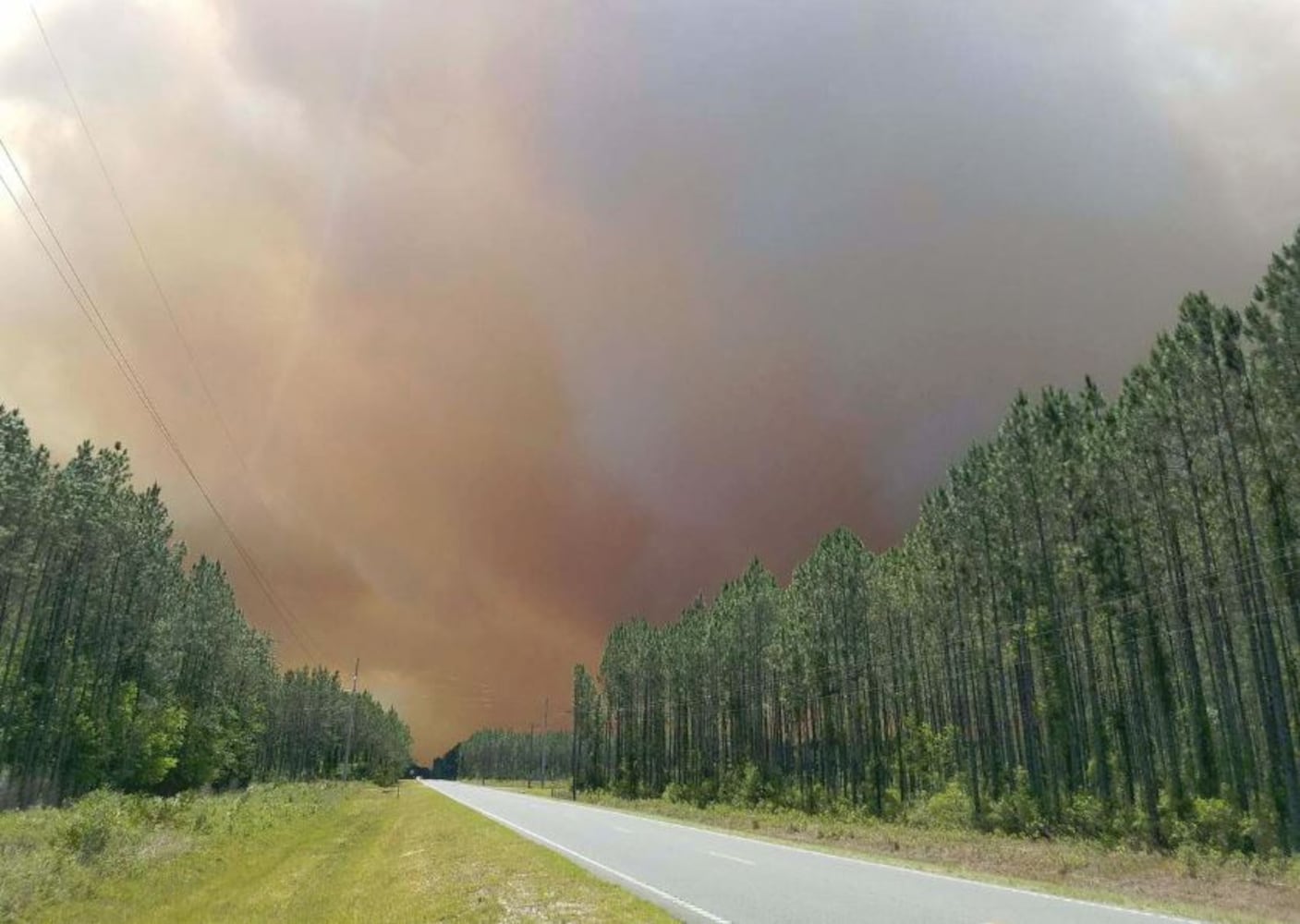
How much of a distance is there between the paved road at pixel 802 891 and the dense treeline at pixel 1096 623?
55.2ft

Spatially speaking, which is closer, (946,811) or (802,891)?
(802,891)

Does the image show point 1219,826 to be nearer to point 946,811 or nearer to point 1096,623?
point 1096,623

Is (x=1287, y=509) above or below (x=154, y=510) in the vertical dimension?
below

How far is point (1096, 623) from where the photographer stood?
129 feet

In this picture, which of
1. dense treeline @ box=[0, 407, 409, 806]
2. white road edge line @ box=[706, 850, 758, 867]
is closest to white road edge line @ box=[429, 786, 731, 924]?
white road edge line @ box=[706, 850, 758, 867]

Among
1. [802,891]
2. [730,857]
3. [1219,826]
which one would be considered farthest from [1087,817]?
[802,891]

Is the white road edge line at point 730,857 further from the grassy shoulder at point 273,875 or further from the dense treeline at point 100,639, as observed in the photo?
the dense treeline at point 100,639

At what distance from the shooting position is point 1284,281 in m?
28.8

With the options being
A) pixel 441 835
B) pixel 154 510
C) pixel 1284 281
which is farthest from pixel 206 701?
pixel 1284 281

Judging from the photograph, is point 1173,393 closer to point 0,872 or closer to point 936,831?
point 936,831

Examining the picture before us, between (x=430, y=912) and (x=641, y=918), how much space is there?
4.41 m

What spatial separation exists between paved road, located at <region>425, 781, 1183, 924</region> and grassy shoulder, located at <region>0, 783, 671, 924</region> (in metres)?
1.14

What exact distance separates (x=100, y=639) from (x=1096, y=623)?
6751 centimetres

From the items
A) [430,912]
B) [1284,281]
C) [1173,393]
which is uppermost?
[1284,281]
